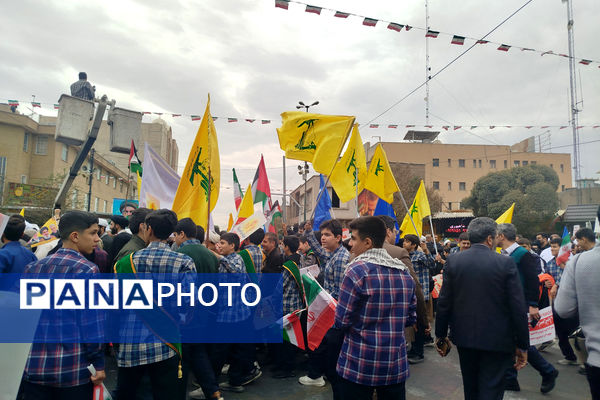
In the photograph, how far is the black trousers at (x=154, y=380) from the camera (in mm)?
3193

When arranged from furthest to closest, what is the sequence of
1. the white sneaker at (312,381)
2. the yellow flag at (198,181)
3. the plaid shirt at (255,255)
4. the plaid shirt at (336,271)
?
the plaid shirt at (255,255) < the white sneaker at (312,381) < the yellow flag at (198,181) < the plaid shirt at (336,271)

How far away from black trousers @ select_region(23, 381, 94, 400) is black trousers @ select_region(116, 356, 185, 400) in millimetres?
553

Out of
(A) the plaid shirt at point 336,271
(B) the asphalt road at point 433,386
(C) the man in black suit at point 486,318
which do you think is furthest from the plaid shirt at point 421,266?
(C) the man in black suit at point 486,318

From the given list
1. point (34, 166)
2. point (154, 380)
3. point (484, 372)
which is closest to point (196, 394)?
point (154, 380)

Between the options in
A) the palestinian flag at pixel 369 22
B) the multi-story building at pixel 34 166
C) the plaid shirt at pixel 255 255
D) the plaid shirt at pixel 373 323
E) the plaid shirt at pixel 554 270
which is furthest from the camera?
the multi-story building at pixel 34 166

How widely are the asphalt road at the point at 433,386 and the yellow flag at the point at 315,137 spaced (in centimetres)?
322

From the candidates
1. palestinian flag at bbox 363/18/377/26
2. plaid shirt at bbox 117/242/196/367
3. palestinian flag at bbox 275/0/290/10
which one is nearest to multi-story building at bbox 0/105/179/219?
palestinian flag at bbox 275/0/290/10

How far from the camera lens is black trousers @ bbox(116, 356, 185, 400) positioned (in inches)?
126

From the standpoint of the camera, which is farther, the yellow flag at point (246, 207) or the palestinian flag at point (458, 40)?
the palestinian flag at point (458, 40)

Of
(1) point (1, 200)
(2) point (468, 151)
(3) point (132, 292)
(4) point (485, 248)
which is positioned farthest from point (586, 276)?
(2) point (468, 151)

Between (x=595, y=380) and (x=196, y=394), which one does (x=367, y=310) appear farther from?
(x=196, y=394)

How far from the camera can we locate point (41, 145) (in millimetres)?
30047

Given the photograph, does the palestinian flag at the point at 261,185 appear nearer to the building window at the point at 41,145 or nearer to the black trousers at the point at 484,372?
the black trousers at the point at 484,372

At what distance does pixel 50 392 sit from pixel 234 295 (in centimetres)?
234
